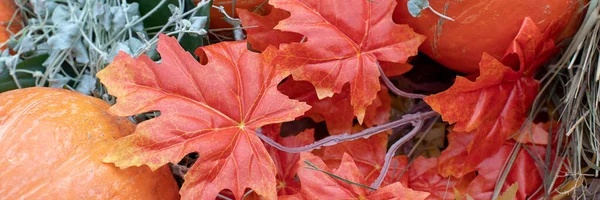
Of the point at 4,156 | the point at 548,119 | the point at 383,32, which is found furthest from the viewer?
the point at 548,119

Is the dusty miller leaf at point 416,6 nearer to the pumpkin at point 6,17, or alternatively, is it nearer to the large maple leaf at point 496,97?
the large maple leaf at point 496,97

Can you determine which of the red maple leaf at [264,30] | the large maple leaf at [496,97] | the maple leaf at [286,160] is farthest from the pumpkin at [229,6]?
the large maple leaf at [496,97]

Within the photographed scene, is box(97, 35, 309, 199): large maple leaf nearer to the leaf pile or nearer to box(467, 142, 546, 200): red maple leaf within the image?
the leaf pile

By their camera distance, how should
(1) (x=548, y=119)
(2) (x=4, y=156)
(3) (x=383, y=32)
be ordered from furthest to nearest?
(1) (x=548, y=119) < (3) (x=383, y=32) < (2) (x=4, y=156)

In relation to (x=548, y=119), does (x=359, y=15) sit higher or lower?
higher

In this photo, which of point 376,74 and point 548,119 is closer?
point 376,74

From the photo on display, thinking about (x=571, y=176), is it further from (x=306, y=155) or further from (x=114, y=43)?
(x=114, y=43)

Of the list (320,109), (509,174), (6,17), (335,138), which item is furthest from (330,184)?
(6,17)

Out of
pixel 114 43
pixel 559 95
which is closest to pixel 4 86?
pixel 114 43
